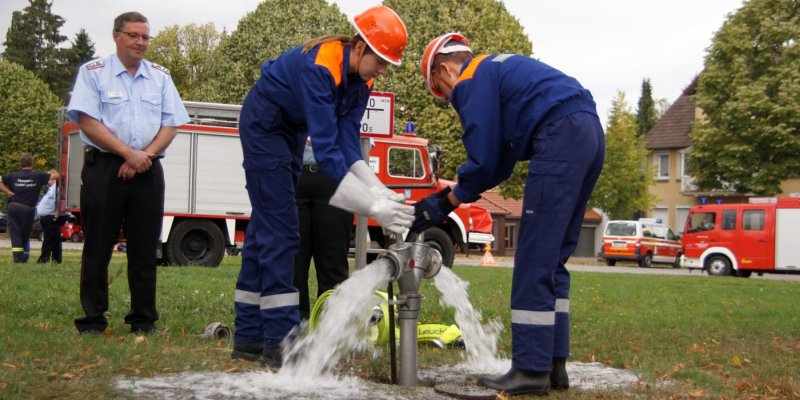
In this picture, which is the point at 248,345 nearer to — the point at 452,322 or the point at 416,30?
the point at 452,322

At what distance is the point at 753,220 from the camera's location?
3025cm

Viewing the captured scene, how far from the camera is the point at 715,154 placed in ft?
145

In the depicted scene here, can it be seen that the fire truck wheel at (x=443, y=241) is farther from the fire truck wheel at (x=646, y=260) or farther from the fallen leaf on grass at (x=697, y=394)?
the fire truck wheel at (x=646, y=260)

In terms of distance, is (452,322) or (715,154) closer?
(452,322)

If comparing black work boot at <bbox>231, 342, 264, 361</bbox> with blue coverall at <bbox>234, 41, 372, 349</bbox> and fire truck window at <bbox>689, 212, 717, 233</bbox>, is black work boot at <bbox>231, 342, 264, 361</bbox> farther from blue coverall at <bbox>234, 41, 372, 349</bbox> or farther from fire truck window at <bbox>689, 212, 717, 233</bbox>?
fire truck window at <bbox>689, 212, 717, 233</bbox>

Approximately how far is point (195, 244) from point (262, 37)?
26734 millimetres

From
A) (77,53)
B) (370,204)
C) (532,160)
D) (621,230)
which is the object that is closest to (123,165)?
(370,204)

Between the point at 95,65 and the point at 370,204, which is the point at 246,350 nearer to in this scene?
the point at 370,204

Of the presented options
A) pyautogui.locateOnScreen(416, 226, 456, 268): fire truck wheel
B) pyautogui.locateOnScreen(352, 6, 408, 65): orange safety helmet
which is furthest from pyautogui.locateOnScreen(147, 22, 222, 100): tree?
pyautogui.locateOnScreen(352, 6, 408, 65): orange safety helmet

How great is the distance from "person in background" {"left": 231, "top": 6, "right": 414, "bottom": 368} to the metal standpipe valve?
0.46ft

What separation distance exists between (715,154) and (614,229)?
8235mm

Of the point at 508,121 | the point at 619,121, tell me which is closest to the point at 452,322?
the point at 508,121

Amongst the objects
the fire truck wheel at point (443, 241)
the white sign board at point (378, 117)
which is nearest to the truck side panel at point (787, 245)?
the fire truck wheel at point (443, 241)

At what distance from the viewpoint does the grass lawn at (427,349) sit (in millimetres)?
4906
